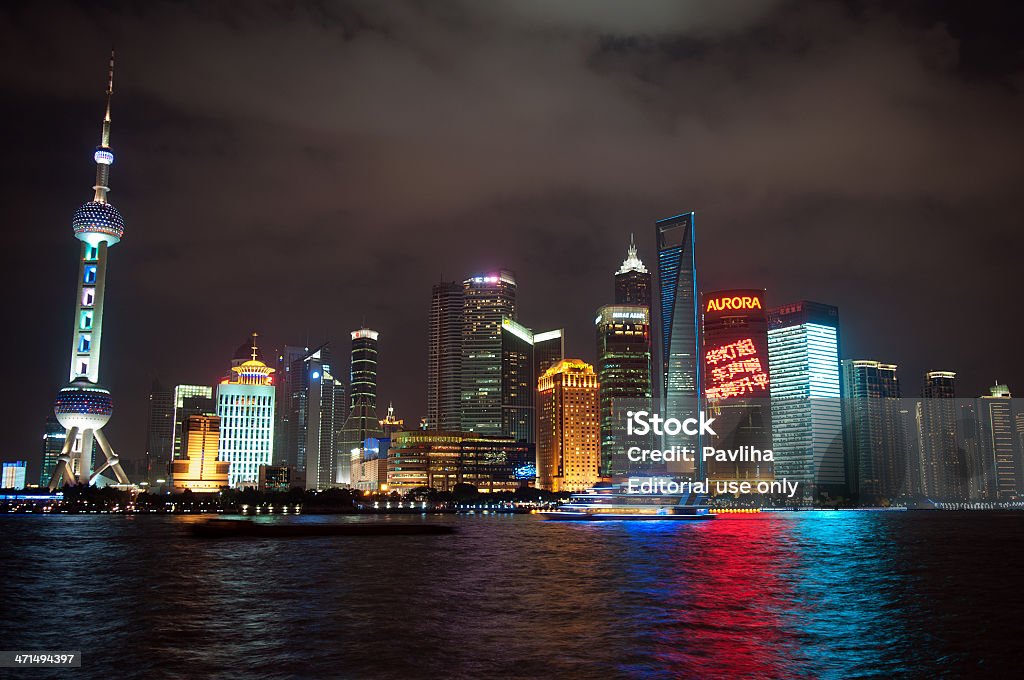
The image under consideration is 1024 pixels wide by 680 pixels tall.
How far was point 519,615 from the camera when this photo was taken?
4691 cm

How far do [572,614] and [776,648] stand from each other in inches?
507

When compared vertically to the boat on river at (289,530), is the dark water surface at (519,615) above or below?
above

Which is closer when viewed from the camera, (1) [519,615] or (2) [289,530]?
(1) [519,615]

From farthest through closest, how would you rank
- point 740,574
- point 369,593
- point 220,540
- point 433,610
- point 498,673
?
point 220,540 → point 740,574 → point 369,593 → point 433,610 → point 498,673

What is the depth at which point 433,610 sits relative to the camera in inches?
1939

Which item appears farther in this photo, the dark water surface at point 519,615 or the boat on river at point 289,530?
the boat on river at point 289,530

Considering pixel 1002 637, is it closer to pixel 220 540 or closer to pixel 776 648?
pixel 776 648

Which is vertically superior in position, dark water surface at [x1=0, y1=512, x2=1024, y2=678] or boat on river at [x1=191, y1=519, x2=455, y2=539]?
dark water surface at [x1=0, y1=512, x2=1024, y2=678]

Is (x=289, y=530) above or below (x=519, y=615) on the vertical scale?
below

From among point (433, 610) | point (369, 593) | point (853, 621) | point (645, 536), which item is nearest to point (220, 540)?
point (645, 536)

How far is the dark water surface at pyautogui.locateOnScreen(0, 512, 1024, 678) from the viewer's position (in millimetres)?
34344

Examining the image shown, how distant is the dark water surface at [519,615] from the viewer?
34344 mm

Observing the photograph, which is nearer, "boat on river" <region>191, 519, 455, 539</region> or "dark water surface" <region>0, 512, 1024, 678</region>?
"dark water surface" <region>0, 512, 1024, 678</region>

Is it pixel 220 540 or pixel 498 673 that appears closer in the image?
pixel 498 673
